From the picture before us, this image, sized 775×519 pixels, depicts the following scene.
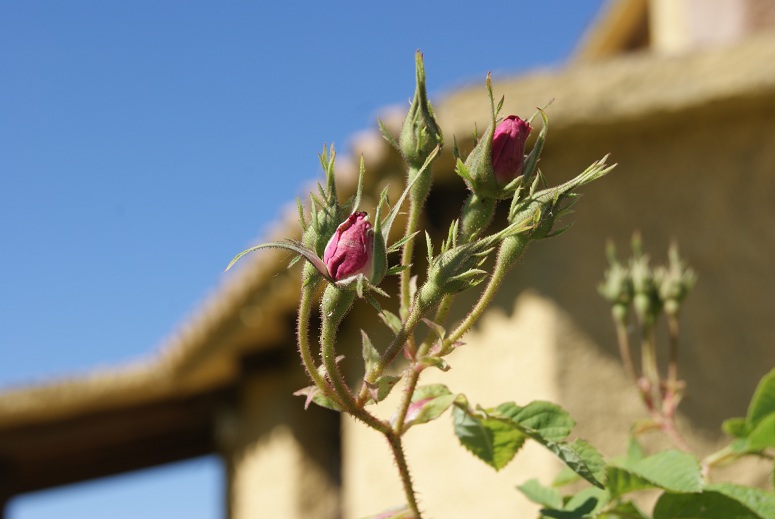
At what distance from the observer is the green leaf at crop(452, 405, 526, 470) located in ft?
3.63

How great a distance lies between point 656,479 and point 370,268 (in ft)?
1.32

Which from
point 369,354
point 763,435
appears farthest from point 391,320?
point 763,435

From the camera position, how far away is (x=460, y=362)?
414 centimetres

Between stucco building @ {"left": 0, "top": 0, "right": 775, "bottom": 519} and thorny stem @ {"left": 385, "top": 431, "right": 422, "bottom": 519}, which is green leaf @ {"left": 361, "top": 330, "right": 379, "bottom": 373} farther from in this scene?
stucco building @ {"left": 0, "top": 0, "right": 775, "bottom": 519}

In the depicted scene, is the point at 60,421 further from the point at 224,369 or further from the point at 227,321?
the point at 227,321

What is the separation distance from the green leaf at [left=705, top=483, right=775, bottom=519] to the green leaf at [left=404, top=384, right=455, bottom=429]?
0.86 ft

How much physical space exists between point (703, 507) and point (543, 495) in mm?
189

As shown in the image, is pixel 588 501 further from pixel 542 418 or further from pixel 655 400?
pixel 655 400

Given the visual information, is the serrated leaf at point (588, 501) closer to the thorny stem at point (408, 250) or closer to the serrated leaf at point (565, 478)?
the serrated leaf at point (565, 478)

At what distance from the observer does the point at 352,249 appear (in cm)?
83

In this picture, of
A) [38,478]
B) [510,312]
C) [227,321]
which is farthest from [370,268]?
[38,478]

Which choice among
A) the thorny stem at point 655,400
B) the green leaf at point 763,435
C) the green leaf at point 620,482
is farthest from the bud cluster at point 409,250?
the thorny stem at point 655,400

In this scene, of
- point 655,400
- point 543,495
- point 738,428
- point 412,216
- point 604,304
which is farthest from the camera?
point 604,304

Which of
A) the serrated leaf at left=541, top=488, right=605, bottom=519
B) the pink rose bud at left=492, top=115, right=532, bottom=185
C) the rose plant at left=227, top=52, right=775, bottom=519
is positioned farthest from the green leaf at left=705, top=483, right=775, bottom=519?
the pink rose bud at left=492, top=115, right=532, bottom=185
